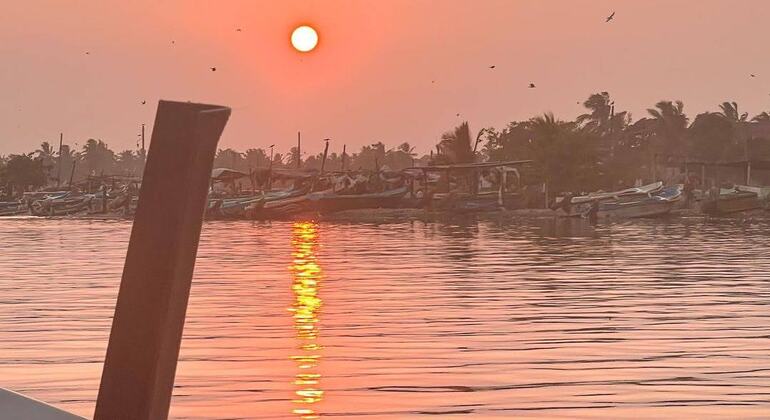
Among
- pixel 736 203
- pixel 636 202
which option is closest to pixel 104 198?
pixel 636 202

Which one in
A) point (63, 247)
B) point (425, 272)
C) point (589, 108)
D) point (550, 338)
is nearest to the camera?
point (550, 338)

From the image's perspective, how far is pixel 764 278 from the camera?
32.0 meters

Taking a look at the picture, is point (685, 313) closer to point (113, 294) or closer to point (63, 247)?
point (113, 294)

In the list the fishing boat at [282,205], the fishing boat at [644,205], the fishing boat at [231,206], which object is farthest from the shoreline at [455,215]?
the fishing boat at [231,206]

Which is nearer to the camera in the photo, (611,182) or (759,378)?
(759,378)

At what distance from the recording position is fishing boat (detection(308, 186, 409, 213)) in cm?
13825

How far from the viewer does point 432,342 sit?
55.2ft

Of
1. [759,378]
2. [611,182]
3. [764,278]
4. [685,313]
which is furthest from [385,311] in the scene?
[611,182]

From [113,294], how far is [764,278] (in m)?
15.2

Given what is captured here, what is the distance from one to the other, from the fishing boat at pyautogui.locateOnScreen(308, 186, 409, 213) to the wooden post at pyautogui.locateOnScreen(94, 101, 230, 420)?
5303 inches

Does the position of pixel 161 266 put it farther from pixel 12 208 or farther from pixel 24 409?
pixel 12 208

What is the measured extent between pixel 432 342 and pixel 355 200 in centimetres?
12252

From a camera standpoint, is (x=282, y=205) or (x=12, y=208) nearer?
(x=282, y=205)

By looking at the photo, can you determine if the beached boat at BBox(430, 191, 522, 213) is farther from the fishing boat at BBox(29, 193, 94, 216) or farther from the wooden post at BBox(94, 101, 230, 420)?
the wooden post at BBox(94, 101, 230, 420)
